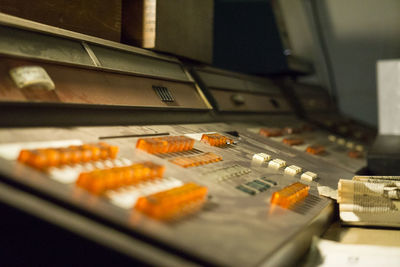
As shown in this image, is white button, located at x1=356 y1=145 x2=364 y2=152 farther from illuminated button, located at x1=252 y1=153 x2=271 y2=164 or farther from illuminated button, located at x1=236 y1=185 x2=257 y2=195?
illuminated button, located at x1=236 y1=185 x2=257 y2=195

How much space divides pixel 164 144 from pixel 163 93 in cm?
55

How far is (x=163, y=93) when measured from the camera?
71.3 inches

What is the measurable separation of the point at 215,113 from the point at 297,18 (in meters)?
2.24

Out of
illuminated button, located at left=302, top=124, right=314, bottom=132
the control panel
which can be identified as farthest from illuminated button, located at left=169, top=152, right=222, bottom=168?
illuminated button, located at left=302, top=124, right=314, bottom=132

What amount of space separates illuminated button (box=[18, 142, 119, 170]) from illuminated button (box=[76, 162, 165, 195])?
0.09 metres

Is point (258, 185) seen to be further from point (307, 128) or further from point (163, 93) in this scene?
point (307, 128)

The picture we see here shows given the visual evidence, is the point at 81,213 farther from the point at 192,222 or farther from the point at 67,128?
the point at 67,128

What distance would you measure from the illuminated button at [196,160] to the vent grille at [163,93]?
1.53 ft

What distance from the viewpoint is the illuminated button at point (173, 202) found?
825 millimetres

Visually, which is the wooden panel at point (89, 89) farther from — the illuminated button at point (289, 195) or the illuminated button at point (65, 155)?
the illuminated button at point (289, 195)

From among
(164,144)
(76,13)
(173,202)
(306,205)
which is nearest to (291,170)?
(306,205)

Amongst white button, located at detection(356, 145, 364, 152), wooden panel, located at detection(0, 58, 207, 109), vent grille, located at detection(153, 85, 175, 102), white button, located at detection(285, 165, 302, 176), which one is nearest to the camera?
wooden panel, located at detection(0, 58, 207, 109)

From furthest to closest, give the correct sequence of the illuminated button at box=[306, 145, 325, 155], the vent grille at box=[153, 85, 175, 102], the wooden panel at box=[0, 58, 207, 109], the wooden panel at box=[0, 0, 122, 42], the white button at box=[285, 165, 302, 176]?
the illuminated button at box=[306, 145, 325, 155], the vent grille at box=[153, 85, 175, 102], the white button at box=[285, 165, 302, 176], the wooden panel at box=[0, 0, 122, 42], the wooden panel at box=[0, 58, 207, 109]

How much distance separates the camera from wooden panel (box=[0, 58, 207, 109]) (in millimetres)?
1105
